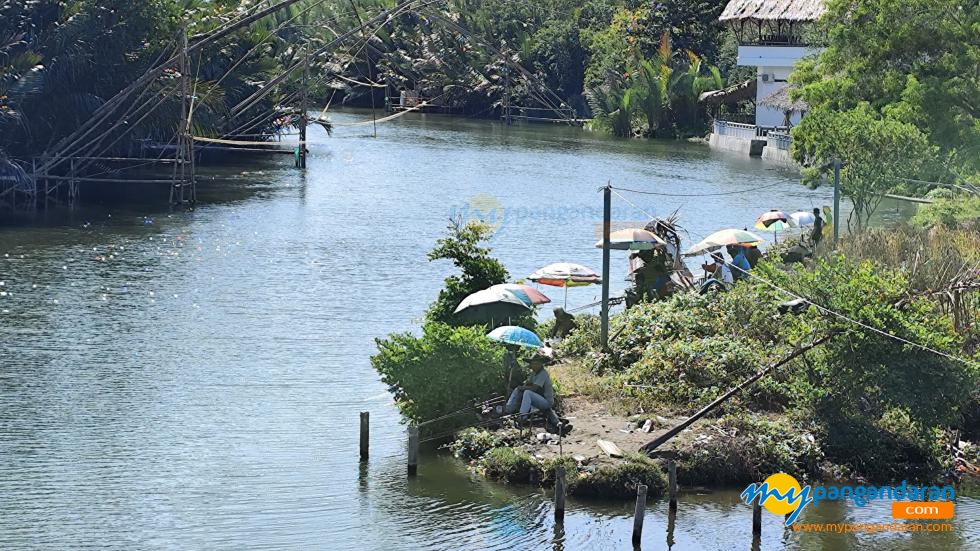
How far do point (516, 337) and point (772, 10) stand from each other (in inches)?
2060

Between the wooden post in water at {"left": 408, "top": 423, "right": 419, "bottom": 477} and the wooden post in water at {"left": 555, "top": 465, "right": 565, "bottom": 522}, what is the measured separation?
2.23m

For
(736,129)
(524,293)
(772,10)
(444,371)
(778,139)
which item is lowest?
(444,371)

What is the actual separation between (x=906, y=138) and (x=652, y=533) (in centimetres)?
1836

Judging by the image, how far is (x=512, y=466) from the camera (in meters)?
17.4

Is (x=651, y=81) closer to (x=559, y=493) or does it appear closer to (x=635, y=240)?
(x=635, y=240)

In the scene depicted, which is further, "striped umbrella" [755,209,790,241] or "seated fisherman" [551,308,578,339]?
"striped umbrella" [755,209,790,241]

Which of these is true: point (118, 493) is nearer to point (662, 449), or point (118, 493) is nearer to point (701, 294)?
point (662, 449)

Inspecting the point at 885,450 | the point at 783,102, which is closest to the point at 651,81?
the point at 783,102

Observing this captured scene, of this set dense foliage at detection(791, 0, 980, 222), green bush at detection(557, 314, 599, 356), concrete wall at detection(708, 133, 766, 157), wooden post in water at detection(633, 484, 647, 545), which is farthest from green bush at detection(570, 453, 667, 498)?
concrete wall at detection(708, 133, 766, 157)

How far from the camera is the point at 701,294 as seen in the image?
22.4 metres

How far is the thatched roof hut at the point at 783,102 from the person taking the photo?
6266 cm

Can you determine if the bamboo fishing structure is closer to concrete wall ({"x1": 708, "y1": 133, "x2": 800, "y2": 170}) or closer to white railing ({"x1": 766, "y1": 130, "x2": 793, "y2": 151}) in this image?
concrete wall ({"x1": 708, "y1": 133, "x2": 800, "y2": 170})

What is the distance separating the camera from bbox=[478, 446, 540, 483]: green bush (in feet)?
56.9

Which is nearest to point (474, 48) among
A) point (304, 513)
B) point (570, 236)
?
point (570, 236)
